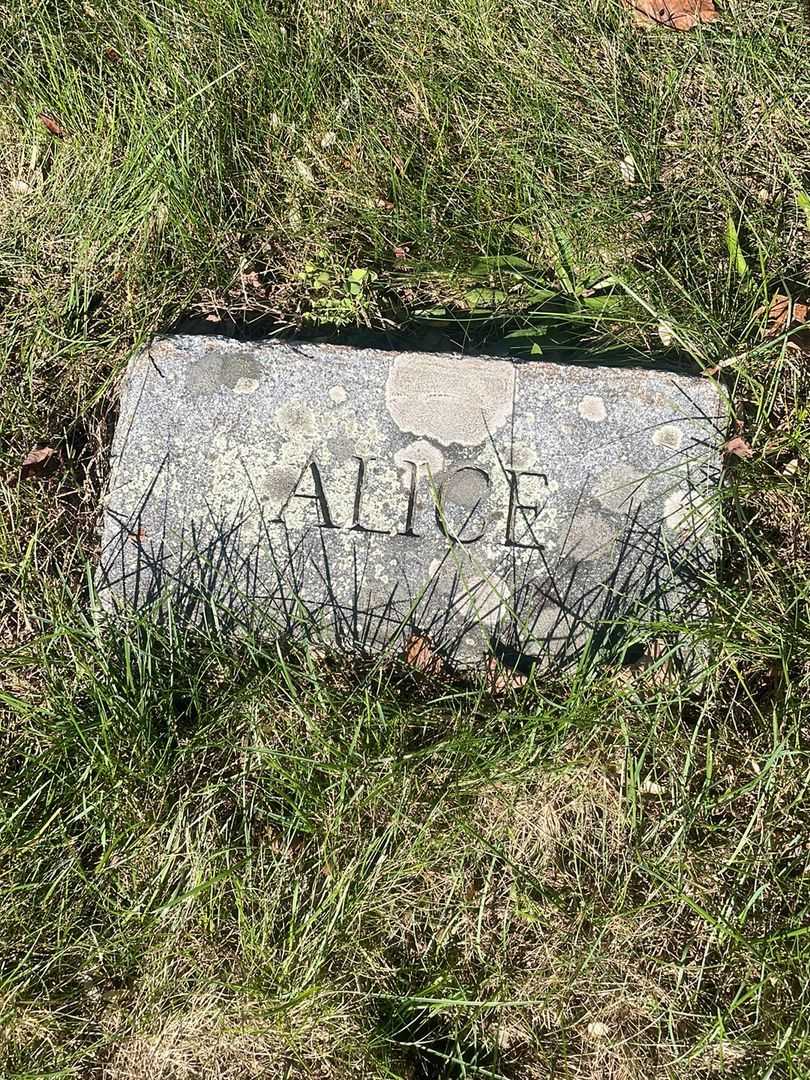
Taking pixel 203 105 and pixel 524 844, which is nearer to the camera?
pixel 524 844

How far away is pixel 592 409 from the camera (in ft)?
7.00

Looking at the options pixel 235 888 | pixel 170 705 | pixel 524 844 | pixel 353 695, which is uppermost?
pixel 353 695

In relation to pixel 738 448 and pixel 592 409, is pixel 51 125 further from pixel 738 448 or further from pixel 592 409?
pixel 738 448

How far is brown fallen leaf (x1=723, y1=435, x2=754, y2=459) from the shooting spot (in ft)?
7.26

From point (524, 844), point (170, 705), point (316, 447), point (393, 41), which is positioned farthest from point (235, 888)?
point (393, 41)

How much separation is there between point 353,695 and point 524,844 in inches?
21.9

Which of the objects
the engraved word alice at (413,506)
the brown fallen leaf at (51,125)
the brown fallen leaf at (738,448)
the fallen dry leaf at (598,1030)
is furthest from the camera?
the brown fallen leaf at (51,125)

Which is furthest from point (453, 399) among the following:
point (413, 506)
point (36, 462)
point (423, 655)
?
point (36, 462)

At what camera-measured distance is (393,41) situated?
8.05 feet

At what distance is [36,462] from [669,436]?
5.66 ft

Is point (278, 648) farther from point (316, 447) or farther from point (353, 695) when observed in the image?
A: point (316, 447)

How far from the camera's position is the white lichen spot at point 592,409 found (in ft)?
7.00

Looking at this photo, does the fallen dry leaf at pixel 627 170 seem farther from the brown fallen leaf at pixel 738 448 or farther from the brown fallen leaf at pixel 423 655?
the brown fallen leaf at pixel 423 655

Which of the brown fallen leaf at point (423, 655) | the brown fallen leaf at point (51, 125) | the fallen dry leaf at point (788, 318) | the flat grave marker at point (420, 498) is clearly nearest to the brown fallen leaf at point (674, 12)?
the fallen dry leaf at point (788, 318)
